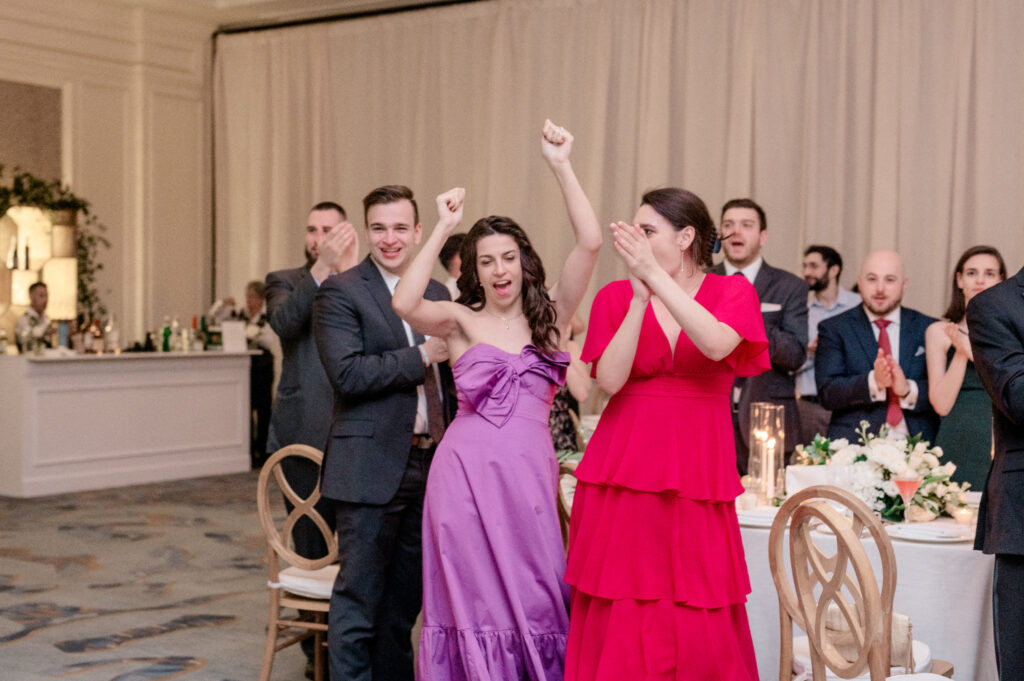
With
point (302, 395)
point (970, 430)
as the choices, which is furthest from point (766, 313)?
point (302, 395)

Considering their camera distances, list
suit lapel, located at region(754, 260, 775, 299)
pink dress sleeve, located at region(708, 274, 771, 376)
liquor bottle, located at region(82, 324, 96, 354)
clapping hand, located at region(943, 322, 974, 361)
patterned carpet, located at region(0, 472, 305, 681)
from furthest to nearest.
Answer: liquor bottle, located at region(82, 324, 96, 354)
suit lapel, located at region(754, 260, 775, 299)
patterned carpet, located at region(0, 472, 305, 681)
clapping hand, located at region(943, 322, 974, 361)
pink dress sleeve, located at region(708, 274, 771, 376)

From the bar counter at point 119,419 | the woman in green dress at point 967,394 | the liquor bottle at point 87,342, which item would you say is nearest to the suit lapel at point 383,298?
the woman in green dress at point 967,394

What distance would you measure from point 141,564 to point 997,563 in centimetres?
487

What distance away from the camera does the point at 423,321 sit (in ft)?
11.0

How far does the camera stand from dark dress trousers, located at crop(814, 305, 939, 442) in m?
4.47

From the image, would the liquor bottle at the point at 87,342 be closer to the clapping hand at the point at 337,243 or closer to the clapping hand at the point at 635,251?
the clapping hand at the point at 337,243

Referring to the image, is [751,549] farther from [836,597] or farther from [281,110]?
[281,110]

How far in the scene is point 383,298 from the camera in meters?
3.76

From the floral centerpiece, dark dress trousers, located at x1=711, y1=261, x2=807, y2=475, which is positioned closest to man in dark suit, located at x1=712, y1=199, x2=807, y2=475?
dark dress trousers, located at x1=711, y1=261, x2=807, y2=475

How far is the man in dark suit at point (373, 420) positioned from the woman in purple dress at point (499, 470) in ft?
1.18

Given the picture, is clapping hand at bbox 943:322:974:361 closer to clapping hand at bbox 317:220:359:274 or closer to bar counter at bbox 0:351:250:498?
clapping hand at bbox 317:220:359:274

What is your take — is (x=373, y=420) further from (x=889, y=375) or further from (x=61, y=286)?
(x=61, y=286)

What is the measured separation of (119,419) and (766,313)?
6047mm

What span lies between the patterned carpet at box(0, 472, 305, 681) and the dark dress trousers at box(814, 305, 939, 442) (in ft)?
7.71
